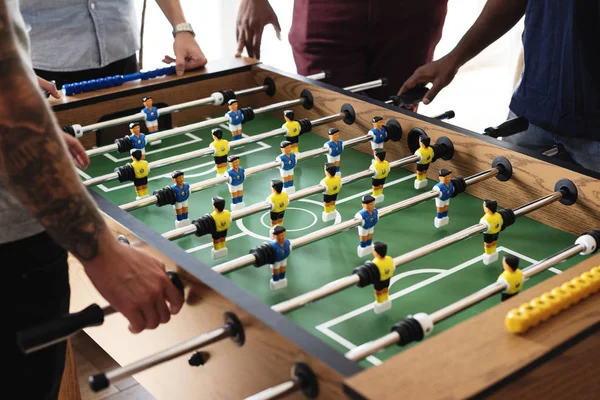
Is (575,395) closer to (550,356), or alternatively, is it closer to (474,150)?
(550,356)

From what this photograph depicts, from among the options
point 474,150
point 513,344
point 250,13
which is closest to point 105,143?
point 250,13

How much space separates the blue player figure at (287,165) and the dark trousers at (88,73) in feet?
3.42

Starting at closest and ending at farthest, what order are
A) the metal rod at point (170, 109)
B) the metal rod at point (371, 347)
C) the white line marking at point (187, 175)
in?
1. the metal rod at point (371, 347)
2. the white line marking at point (187, 175)
3. the metal rod at point (170, 109)

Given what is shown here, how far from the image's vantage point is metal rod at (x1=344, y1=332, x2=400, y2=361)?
47.9 inches

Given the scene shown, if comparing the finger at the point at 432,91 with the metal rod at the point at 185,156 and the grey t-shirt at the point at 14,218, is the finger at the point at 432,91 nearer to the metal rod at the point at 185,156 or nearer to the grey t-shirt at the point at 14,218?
the metal rod at the point at 185,156

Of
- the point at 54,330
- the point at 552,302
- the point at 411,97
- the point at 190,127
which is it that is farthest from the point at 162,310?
the point at 411,97

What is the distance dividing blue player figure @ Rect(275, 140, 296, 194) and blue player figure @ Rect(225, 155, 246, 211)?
11 centimetres

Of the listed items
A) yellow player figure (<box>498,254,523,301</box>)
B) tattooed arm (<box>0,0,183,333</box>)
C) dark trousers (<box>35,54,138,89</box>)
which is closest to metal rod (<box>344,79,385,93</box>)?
dark trousers (<box>35,54,138,89</box>)

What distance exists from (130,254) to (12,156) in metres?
0.25

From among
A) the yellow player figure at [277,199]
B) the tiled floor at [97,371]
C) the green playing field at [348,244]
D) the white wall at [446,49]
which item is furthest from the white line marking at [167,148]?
the white wall at [446,49]

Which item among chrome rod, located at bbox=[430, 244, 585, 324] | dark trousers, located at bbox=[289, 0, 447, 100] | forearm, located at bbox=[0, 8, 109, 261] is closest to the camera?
forearm, located at bbox=[0, 8, 109, 261]

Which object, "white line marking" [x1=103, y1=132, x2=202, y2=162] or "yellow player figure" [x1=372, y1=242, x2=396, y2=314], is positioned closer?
"yellow player figure" [x1=372, y1=242, x2=396, y2=314]

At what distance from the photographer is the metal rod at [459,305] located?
1.23 meters

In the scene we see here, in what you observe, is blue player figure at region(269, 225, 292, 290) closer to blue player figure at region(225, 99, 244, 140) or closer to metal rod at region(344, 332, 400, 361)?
metal rod at region(344, 332, 400, 361)
